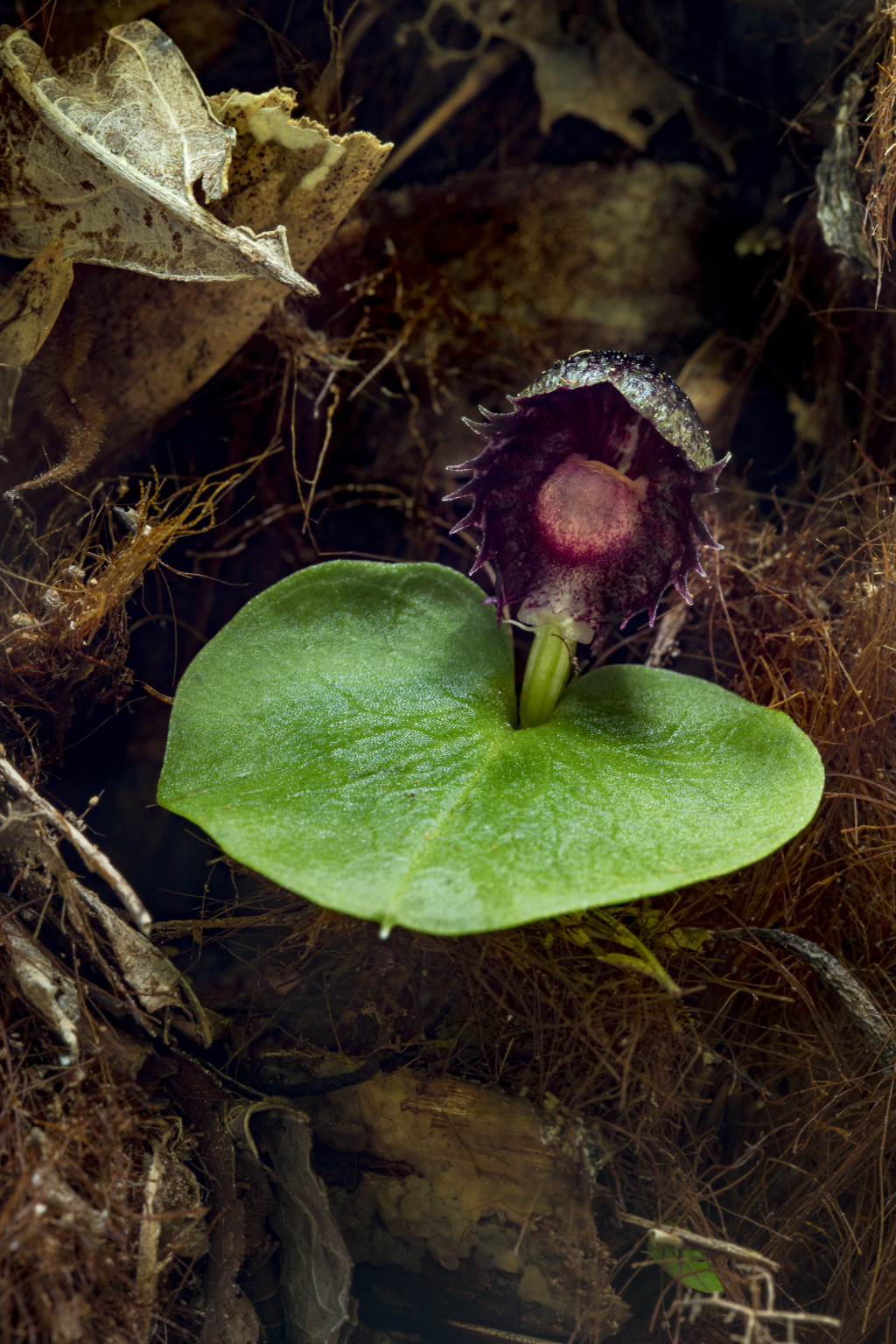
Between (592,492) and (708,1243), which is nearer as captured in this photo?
(708,1243)

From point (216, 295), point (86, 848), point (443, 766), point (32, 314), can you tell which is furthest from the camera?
point (216, 295)

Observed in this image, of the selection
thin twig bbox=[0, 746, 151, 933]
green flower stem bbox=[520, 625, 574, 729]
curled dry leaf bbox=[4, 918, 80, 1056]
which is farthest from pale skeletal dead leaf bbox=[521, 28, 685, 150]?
curled dry leaf bbox=[4, 918, 80, 1056]

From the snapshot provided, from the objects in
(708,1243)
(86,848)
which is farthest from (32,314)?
(708,1243)

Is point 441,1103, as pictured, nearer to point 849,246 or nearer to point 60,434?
point 60,434

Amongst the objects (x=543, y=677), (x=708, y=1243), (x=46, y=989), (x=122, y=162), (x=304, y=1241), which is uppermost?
(x=122, y=162)

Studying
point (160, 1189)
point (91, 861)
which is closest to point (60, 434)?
point (91, 861)

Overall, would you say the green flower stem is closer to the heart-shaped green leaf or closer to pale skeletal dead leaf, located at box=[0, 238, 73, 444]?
the heart-shaped green leaf

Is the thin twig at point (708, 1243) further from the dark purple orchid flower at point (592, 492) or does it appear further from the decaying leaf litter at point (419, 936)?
the dark purple orchid flower at point (592, 492)

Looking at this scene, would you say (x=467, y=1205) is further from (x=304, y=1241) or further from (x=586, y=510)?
(x=586, y=510)
